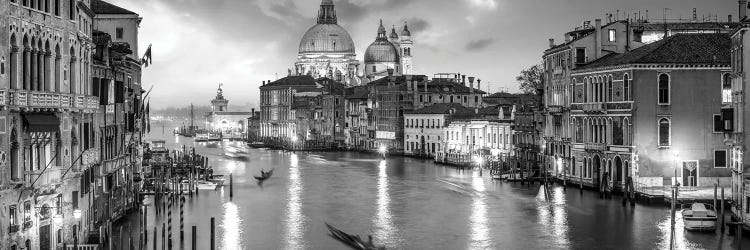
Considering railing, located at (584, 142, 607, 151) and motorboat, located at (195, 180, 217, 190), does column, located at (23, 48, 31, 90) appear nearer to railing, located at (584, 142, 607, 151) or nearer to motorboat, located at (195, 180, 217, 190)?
railing, located at (584, 142, 607, 151)

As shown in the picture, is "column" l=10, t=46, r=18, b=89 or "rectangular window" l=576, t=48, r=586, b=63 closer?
"column" l=10, t=46, r=18, b=89

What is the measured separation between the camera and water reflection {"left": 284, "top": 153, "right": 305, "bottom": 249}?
24.6 meters

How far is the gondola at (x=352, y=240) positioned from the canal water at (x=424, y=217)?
8.5 inches

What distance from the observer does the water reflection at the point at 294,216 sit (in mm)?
24562

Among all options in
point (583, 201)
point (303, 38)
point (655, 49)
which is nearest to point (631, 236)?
point (583, 201)

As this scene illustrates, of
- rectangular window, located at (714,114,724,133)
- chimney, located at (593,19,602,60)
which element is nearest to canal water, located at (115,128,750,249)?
rectangular window, located at (714,114,724,133)

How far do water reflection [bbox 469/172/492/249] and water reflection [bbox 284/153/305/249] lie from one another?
4.08 meters

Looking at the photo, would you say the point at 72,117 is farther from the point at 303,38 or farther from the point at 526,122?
the point at 303,38

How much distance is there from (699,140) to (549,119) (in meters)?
9.41

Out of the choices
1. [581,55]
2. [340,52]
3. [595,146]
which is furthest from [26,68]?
[340,52]

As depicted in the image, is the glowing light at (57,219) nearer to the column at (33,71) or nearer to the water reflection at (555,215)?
the column at (33,71)

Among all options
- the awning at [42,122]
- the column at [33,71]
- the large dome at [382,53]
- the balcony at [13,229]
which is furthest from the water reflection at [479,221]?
the large dome at [382,53]

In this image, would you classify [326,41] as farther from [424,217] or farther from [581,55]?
[424,217]

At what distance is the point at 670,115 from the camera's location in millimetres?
31469
